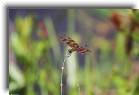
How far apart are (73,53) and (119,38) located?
0.75ft

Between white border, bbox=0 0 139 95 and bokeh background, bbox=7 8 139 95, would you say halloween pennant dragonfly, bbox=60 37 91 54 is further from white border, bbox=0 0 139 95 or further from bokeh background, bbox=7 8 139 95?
white border, bbox=0 0 139 95

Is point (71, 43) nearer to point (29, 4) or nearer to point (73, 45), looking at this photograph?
point (73, 45)

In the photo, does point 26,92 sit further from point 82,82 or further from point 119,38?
point 119,38

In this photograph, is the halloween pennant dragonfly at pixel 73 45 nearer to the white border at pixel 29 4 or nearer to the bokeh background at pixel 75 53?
the bokeh background at pixel 75 53

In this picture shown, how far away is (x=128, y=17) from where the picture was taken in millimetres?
2580

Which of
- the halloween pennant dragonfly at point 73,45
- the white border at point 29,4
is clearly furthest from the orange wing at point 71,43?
the white border at point 29,4

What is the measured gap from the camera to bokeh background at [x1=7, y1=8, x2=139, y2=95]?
8.30ft

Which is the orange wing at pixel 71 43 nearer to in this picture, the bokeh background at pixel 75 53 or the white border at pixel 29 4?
the bokeh background at pixel 75 53

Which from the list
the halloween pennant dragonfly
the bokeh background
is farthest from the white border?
the halloween pennant dragonfly

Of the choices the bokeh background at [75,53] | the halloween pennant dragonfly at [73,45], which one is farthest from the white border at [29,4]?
the halloween pennant dragonfly at [73,45]

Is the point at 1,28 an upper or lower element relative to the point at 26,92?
upper

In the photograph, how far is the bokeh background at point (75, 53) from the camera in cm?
253

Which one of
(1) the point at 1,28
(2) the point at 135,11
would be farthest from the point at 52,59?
(2) the point at 135,11

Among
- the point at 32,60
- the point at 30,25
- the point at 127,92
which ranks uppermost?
the point at 30,25
